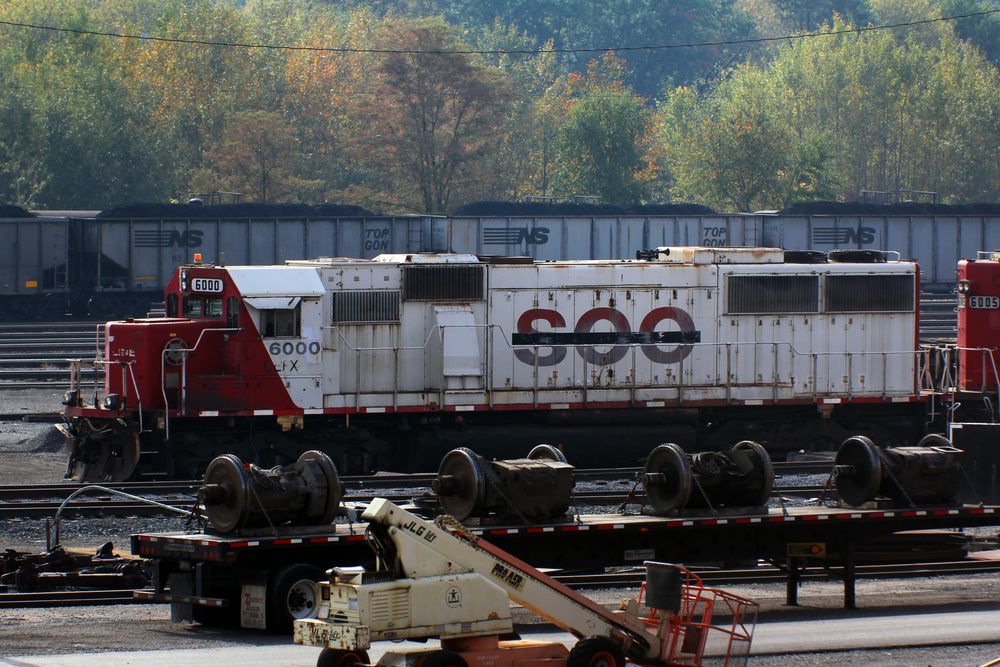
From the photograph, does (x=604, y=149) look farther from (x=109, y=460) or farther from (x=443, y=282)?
(x=109, y=460)

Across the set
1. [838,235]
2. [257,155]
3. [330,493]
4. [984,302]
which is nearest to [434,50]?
[257,155]

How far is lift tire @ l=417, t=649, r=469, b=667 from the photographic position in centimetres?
941

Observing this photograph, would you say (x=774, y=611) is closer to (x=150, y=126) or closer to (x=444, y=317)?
(x=444, y=317)

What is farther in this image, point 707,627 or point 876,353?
point 876,353

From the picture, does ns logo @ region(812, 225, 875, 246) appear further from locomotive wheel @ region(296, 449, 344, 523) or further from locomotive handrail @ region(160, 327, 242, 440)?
locomotive wheel @ region(296, 449, 344, 523)

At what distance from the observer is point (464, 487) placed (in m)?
→ 12.0

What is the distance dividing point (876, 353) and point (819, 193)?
44.6m

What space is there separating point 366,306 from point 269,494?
8397 millimetres

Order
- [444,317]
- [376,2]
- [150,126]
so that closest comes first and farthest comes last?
[444,317]
[150,126]
[376,2]

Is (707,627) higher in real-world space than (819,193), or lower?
lower

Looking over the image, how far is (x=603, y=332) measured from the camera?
20562 millimetres

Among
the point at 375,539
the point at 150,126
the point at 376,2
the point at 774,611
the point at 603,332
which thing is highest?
the point at 376,2

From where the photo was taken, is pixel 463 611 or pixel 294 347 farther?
pixel 294 347

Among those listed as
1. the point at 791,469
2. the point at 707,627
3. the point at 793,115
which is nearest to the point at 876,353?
the point at 791,469
